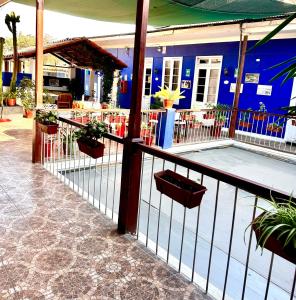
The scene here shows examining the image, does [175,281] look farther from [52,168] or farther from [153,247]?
[52,168]

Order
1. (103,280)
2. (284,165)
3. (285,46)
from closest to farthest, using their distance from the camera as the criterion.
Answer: (103,280) < (284,165) < (285,46)

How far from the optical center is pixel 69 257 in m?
2.56

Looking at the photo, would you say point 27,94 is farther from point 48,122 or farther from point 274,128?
point 274,128

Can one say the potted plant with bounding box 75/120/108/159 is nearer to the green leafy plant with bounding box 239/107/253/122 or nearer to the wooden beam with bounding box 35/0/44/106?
the wooden beam with bounding box 35/0/44/106

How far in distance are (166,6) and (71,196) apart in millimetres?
3029

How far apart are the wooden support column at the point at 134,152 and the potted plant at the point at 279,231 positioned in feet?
5.17

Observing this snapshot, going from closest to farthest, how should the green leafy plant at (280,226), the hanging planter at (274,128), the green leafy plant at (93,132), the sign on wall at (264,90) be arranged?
the green leafy plant at (280,226) → the green leafy plant at (93,132) → the hanging planter at (274,128) → the sign on wall at (264,90)

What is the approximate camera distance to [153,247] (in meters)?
2.89

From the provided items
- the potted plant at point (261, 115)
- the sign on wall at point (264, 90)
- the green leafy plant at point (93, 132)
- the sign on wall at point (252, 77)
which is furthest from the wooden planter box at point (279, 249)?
the sign on wall at point (252, 77)

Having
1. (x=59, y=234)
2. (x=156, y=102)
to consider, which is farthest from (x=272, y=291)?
(x=156, y=102)

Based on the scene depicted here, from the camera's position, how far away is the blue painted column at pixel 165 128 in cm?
744

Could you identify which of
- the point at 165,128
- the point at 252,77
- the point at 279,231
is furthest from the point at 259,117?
the point at 279,231

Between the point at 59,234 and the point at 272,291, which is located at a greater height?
the point at 59,234

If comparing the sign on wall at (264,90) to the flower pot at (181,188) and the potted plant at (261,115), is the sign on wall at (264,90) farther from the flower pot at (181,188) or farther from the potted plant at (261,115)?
the flower pot at (181,188)
